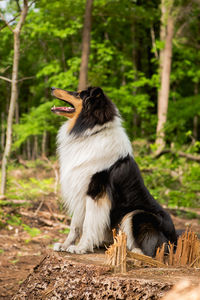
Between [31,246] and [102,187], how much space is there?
311cm

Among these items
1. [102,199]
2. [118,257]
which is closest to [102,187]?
[102,199]

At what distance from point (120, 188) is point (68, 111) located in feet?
3.80

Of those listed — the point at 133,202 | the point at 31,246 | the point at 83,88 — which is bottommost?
the point at 31,246

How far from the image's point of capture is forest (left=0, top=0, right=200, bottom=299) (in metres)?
7.11

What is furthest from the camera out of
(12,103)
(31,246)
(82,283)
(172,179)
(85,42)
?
(85,42)

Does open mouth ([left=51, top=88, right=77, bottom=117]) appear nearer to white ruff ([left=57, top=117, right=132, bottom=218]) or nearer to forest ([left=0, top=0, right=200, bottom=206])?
white ruff ([left=57, top=117, right=132, bottom=218])

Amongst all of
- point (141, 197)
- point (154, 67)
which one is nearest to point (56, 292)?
point (141, 197)

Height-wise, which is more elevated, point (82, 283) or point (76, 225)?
point (76, 225)

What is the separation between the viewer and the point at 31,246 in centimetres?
601

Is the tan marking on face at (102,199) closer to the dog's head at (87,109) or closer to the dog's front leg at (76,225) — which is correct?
the dog's front leg at (76,225)

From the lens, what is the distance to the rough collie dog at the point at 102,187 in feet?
11.6

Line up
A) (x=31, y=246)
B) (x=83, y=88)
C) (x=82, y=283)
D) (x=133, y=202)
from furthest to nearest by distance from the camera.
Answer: (x=83, y=88) < (x=31, y=246) < (x=133, y=202) < (x=82, y=283)

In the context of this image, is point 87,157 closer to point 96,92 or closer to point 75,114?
point 75,114

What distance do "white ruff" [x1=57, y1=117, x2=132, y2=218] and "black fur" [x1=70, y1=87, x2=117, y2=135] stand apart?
0.22ft
